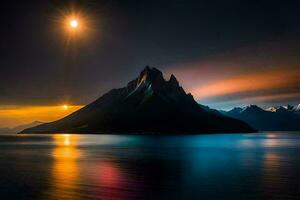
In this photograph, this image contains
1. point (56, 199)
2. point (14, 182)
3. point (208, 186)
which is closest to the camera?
point (56, 199)

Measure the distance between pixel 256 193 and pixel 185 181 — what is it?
15.9 m

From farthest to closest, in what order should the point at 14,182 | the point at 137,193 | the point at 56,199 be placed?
1. the point at 14,182
2. the point at 137,193
3. the point at 56,199

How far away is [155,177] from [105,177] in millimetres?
9973

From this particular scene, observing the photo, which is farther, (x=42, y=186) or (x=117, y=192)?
(x=42, y=186)

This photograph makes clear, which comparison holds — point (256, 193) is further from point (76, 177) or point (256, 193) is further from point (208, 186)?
point (76, 177)

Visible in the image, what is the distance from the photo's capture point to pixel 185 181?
68.9 metres

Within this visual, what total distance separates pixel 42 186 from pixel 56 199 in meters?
13.4

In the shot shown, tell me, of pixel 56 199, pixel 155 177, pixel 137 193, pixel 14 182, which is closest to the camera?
pixel 56 199

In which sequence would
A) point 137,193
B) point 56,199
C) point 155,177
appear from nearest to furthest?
point 56,199 → point 137,193 → point 155,177

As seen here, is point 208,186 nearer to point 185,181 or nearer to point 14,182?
point 185,181

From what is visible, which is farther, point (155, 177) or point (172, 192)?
point (155, 177)

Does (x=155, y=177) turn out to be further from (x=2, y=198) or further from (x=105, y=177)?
(x=2, y=198)

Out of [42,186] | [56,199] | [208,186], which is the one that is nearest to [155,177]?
[208,186]

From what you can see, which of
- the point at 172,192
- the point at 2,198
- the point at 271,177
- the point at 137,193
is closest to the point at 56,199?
the point at 2,198
